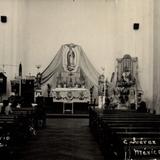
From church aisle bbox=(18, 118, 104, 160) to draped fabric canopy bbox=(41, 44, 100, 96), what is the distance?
9526 millimetres

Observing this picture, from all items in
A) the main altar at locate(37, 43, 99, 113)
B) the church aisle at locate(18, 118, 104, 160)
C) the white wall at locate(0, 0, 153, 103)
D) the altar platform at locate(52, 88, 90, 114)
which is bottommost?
the church aisle at locate(18, 118, 104, 160)

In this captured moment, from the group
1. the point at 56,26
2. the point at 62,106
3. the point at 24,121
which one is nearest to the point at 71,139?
the point at 24,121

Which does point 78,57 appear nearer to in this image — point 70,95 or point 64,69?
point 64,69

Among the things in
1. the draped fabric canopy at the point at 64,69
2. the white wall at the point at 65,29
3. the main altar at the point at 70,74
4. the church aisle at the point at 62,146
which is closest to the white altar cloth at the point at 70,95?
the main altar at the point at 70,74

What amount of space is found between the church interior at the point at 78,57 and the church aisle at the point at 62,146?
155 cm

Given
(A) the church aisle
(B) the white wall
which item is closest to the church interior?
(B) the white wall

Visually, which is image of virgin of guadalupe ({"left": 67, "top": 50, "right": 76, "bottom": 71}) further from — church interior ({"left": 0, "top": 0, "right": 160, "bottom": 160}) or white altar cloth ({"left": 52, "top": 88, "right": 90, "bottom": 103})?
white altar cloth ({"left": 52, "top": 88, "right": 90, "bottom": 103})

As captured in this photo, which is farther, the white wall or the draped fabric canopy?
the white wall

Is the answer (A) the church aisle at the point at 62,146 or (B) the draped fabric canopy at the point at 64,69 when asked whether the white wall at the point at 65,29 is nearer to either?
(B) the draped fabric canopy at the point at 64,69

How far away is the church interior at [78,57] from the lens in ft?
66.2

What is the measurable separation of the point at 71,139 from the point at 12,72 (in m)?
11.6

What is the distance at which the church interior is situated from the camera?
20.2 m

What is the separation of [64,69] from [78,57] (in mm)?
1068

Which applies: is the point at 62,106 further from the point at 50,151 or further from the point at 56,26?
the point at 50,151
